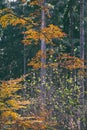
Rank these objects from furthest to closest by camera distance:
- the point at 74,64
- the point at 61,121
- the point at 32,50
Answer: the point at 32,50
the point at 61,121
the point at 74,64

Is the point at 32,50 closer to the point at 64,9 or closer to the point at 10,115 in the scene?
the point at 64,9

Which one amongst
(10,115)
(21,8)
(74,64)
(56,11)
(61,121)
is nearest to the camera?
(10,115)

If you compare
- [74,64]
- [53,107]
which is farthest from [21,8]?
[74,64]

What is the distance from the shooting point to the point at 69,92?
9609 mm

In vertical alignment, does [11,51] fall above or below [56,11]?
below

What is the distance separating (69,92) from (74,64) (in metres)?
2.51

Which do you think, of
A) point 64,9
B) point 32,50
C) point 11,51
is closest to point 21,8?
point 11,51

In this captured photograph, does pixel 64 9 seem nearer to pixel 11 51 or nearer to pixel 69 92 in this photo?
pixel 11 51

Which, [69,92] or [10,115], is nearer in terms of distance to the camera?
[10,115]

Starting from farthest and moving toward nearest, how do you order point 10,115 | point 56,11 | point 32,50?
point 32,50, point 56,11, point 10,115

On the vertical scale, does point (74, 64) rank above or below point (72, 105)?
above

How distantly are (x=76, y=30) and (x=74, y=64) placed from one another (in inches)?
882

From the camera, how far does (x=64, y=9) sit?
26.1m

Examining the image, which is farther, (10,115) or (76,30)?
(76,30)
